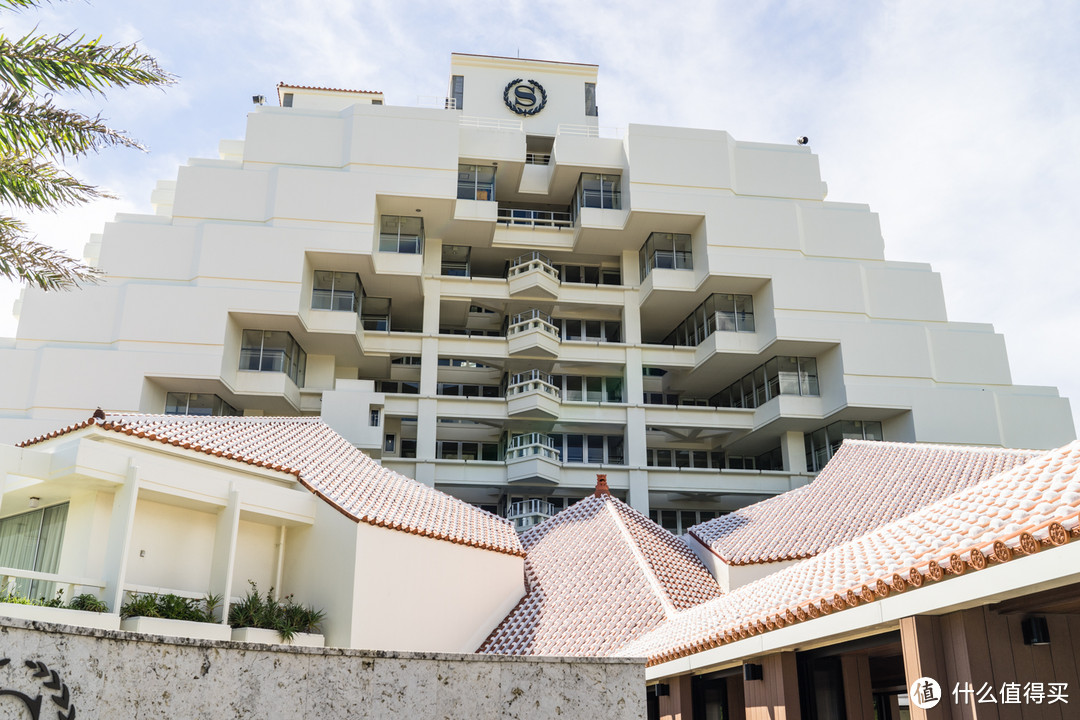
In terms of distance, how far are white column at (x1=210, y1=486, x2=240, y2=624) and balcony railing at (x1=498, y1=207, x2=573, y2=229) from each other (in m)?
31.1

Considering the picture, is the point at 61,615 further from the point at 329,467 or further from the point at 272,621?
the point at 329,467

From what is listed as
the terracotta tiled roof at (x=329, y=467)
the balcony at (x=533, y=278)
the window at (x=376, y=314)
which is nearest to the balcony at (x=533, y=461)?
the balcony at (x=533, y=278)

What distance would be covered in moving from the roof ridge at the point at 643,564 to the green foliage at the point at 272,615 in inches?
336

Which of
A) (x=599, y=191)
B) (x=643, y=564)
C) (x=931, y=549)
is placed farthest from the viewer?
(x=599, y=191)

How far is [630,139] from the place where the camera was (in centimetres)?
4728

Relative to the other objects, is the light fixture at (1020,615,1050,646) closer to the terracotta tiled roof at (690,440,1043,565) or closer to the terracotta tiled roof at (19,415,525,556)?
the terracotta tiled roof at (19,415,525,556)

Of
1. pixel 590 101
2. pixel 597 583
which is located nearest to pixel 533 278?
pixel 590 101

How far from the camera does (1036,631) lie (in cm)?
850

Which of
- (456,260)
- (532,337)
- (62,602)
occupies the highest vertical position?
(456,260)

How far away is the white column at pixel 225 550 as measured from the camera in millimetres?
20083

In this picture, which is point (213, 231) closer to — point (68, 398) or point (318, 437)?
point (68, 398)

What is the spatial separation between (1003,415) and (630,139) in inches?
956

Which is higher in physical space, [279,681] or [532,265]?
[532,265]

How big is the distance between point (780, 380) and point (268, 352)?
85.4 feet
